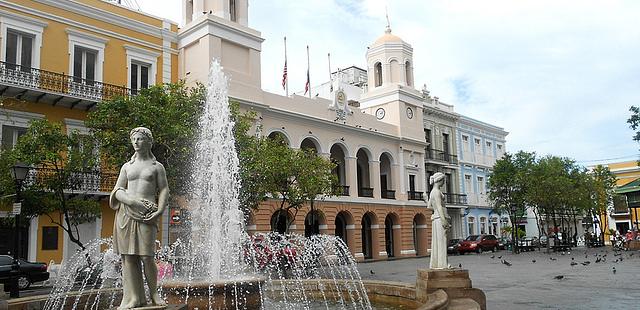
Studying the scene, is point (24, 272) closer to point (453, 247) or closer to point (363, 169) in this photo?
point (363, 169)

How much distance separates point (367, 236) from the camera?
3559cm

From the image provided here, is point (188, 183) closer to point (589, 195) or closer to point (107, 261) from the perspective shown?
point (107, 261)

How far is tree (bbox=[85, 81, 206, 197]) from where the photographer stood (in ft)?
56.7

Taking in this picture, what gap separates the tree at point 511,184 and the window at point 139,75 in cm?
2438

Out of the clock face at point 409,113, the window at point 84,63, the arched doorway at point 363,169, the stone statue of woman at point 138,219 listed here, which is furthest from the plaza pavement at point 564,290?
the clock face at point 409,113

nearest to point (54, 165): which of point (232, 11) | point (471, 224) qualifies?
point (232, 11)

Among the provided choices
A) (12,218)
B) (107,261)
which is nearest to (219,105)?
(107,261)

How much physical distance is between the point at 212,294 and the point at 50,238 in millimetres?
15936

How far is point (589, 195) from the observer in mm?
39438

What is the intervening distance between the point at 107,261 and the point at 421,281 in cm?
1058

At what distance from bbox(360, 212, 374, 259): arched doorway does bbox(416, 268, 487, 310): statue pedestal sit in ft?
85.5

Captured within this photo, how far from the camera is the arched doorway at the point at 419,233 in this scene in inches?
1523

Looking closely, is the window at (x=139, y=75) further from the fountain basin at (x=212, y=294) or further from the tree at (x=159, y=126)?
the fountain basin at (x=212, y=294)

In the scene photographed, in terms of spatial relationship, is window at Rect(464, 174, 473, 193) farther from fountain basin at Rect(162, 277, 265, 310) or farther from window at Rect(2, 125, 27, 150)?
fountain basin at Rect(162, 277, 265, 310)
